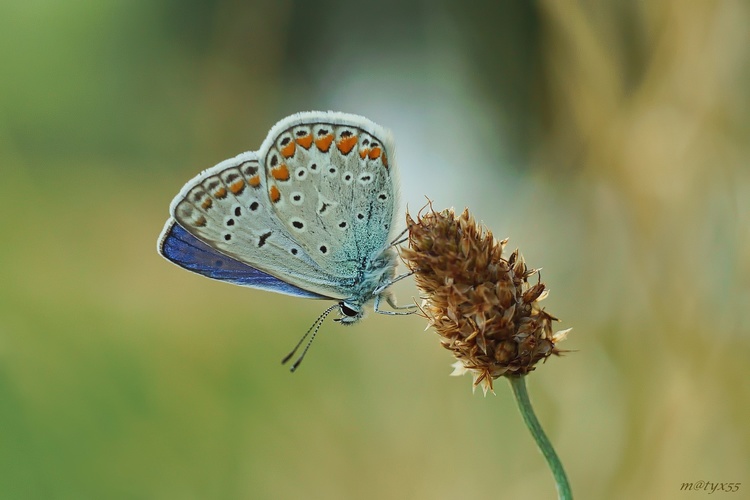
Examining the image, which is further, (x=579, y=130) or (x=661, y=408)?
(x=579, y=130)

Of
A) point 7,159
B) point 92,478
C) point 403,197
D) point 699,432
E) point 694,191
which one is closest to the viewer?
point 403,197

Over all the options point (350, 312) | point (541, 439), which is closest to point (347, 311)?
point (350, 312)

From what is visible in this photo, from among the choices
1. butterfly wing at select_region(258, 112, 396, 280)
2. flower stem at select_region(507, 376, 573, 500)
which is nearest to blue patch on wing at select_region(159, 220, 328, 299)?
butterfly wing at select_region(258, 112, 396, 280)

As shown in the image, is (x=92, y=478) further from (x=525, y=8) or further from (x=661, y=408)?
(x=525, y=8)

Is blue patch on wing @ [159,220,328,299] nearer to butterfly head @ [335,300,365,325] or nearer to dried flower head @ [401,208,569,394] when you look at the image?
butterfly head @ [335,300,365,325]

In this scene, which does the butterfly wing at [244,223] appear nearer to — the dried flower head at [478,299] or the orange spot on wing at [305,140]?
the orange spot on wing at [305,140]

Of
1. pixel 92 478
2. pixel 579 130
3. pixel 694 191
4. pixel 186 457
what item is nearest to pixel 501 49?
pixel 579 130
